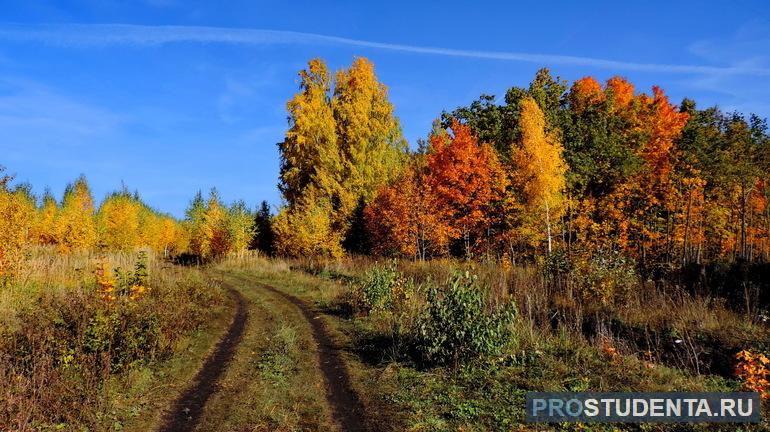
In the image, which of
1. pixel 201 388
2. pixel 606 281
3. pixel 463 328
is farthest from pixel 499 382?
pixel 606 281

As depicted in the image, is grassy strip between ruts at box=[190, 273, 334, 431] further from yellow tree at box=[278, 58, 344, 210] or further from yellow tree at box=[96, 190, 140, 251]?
yellow tree at box=[96, 190, 140, 251]

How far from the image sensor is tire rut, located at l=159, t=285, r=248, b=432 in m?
7.93

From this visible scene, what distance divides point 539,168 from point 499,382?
21.6m

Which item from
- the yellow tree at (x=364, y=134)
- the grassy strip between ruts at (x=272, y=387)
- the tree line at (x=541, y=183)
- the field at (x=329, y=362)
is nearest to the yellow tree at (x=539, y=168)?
the tree line at (x=541, y=183)

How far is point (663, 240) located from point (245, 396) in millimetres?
37328

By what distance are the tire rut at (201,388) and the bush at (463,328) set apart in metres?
4.87

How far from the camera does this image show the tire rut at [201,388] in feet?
26.0

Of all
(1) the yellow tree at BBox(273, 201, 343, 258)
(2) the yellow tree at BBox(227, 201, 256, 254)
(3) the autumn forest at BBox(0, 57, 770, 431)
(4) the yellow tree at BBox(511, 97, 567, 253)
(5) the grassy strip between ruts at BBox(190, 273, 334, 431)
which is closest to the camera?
(5) the grassy strip between ruts at BBox(190, 273, 334, 431)

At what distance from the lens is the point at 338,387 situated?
32.1ft

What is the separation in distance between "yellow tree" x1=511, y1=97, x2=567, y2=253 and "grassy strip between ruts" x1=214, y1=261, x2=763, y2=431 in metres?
18.5

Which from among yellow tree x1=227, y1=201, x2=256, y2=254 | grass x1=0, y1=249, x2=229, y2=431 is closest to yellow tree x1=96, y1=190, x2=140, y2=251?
yellow tree x1=227, y1=201, x2=256, y2=254

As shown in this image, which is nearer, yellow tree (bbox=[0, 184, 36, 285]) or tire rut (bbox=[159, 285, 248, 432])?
tire rut (bbox=[159, 285, 248, 432])

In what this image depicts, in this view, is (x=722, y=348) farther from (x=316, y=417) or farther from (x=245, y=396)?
(x=245, y=396)

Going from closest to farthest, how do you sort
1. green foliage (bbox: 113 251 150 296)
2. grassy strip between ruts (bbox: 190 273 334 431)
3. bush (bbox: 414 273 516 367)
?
grassy strip between ruts (bbox: 190 273 334 431), bush (bbox: 414 273 516 367), green foliage (bbox: 113 251 150 296)
